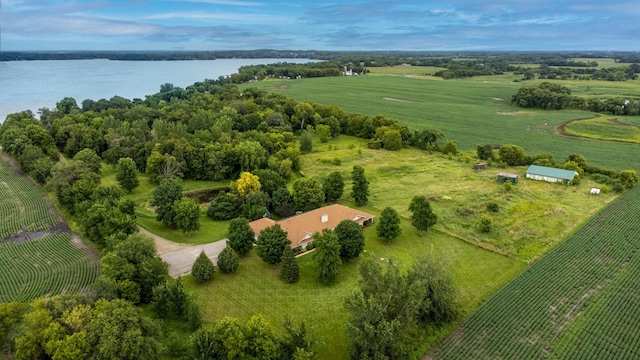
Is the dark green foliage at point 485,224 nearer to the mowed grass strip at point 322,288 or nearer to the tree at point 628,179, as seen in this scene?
the mowed grass strip at point 322,288

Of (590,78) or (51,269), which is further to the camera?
(590,78)

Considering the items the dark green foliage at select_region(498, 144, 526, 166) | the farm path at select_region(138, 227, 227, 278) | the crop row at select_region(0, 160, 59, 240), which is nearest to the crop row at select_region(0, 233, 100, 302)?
the crop row at select_region(0, 160, 59, 240)

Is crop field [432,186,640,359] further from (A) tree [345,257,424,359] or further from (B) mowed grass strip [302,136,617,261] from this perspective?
(A) tree [345,257,424,359]

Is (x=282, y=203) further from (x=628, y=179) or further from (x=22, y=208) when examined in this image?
(x=628, y=179)

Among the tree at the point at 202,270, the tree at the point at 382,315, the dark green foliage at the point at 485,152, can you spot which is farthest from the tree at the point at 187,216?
the dark green foliage at the point at 485,152

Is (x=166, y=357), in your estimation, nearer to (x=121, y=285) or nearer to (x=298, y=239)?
(x=121, y=285)

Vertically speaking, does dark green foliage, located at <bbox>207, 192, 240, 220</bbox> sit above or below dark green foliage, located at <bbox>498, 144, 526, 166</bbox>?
below

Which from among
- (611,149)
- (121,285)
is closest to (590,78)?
(611,149)
